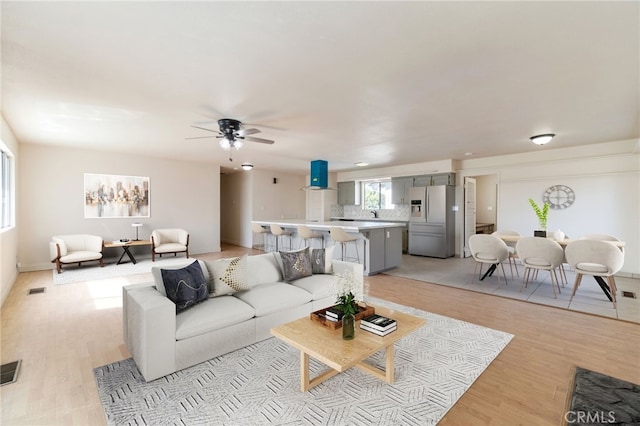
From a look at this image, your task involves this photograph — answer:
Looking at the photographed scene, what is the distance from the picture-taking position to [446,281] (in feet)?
16.7

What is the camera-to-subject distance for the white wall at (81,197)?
584 cm

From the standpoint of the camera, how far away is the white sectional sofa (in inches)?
86.2

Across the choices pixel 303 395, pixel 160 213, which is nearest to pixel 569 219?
pixel 303 395

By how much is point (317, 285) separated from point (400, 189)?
582 cm

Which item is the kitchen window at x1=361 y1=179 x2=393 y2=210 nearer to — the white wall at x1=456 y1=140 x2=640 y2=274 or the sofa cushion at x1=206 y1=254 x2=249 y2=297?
the white wall at x1=456 y1=140 x2=640 y2=274

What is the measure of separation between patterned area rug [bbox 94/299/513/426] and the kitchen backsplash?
620 cm

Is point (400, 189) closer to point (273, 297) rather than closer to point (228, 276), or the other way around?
point (273, 297)

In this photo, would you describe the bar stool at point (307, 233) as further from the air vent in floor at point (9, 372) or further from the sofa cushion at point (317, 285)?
the air vent in floor at point (9, 372)

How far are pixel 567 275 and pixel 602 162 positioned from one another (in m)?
2.24

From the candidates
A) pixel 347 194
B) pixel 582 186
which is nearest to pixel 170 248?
pixel 347 194

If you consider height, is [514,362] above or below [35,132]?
below

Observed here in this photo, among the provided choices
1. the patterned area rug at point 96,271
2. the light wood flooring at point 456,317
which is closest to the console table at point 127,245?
the patterned area rug at point 96,271

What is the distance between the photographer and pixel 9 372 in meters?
2.29

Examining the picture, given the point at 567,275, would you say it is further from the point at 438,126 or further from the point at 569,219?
the point at 438,126
